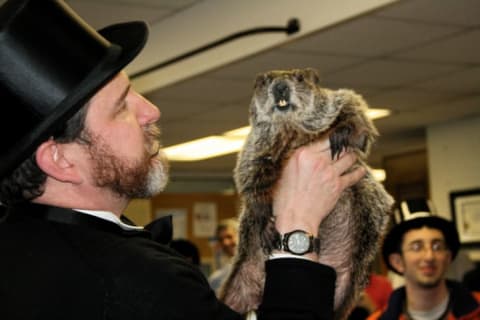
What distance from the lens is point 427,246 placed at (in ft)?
12.2

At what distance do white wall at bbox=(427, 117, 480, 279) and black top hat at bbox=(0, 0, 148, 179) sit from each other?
6.60 m

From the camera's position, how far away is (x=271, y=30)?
468 cm

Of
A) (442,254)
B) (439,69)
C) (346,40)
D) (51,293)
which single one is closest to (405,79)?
(439,69)

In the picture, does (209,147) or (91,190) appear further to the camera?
Result: (209,147)

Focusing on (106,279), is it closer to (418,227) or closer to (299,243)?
(299,243)

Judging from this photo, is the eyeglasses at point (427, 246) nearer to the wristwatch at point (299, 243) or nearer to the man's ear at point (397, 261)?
the man's ear at point (397, 261)

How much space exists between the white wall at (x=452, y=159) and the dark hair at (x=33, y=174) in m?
6.54

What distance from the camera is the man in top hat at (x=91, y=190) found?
1.17 metres

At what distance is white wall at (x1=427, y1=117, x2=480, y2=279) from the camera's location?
24.9 ft

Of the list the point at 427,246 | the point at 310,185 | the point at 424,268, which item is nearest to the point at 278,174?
the point at 310,185

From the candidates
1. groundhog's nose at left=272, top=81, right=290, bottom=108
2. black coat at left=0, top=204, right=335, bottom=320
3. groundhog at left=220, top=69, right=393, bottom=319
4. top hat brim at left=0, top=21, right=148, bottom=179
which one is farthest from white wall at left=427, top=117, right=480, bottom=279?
top hat brim at left=0, top=21, right=148, bottom=179

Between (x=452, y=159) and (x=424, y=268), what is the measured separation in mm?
4336

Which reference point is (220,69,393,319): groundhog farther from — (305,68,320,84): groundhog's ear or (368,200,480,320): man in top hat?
(368,200,480,320): man in top hat

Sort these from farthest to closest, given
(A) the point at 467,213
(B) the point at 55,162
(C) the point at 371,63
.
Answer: (A) the point at 467,213 → (C) the point at 371,63 → (B) the point at 55,162
